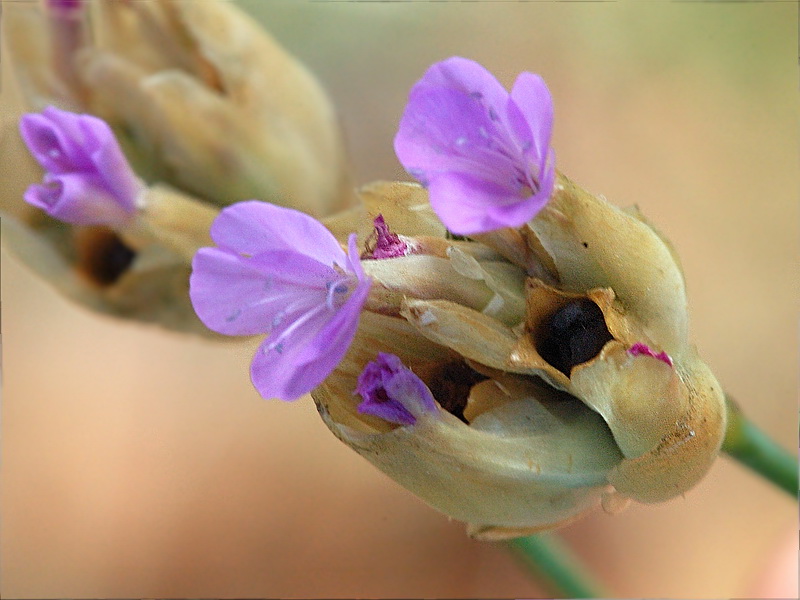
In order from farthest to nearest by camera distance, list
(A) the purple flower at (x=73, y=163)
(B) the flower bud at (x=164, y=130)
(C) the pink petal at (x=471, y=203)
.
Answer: (B) the flower bud at (x=164, y=130), (A) the purple flower at (x=73, y=163), (C) the pink petal at (x=471, y=203)

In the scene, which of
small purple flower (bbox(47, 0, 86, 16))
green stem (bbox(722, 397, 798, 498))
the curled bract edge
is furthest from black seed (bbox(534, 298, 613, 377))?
small purple flower (bbox(47, 0, 86, 16))

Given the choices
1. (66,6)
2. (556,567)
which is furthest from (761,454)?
(66,6)

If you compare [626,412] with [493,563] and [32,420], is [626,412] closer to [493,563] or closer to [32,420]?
[493,563]

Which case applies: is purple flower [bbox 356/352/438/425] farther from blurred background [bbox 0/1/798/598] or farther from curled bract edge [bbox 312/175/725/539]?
blurred background [bbox 0/1/798/598]

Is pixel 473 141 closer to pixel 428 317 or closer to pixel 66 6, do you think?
pixel 428 317

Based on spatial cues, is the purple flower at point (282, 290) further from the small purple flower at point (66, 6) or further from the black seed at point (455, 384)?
the small purple flower at point (66, 6)

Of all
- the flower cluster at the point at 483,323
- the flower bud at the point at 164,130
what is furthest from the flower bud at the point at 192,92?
the flower cluster at the point at 483,323
